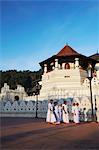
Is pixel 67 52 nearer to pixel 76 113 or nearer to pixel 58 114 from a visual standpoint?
pixel 76 113

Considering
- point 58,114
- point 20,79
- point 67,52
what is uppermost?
point 67,52

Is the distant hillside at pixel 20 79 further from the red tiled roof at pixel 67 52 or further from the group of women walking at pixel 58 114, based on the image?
the group of women walking at pixel 58 114

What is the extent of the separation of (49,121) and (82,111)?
2.79 meters

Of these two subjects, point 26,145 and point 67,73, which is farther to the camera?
point 67,73

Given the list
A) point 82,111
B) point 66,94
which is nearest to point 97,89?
point 66,94

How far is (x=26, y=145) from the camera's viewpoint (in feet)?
25.6

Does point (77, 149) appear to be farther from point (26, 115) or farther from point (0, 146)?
point (26, 115)

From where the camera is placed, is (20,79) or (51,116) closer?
(51,116)

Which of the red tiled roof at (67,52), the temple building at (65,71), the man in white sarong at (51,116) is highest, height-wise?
the red tiled roof at (67,52)

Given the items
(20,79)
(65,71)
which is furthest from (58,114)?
(20,79)

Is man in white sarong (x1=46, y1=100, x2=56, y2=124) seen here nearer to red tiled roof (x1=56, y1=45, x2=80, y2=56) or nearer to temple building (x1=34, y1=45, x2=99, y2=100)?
temple building (x1=34, y1=45, x2=99, y2=100)

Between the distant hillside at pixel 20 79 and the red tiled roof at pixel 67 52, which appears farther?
the distant hillside at pixel 20 79

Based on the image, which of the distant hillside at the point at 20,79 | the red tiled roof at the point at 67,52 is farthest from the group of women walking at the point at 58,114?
the distant hillside at the point at 20,79

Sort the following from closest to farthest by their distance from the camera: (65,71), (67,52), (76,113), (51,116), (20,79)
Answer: (51,116)
(76,113)
(65,71)
(67,52)
(20,79)
